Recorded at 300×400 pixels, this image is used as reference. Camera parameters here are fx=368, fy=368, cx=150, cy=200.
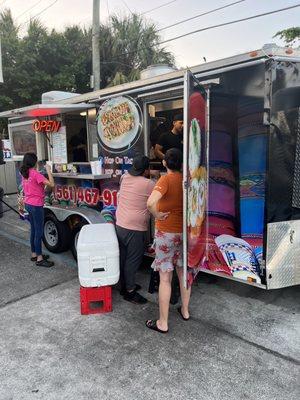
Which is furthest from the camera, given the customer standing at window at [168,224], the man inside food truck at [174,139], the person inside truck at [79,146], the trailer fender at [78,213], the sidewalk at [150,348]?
the person inside truck at [79,146]

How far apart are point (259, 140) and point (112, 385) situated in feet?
8.25

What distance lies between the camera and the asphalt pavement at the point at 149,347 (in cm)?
267

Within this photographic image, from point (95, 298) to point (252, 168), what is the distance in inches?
82.3

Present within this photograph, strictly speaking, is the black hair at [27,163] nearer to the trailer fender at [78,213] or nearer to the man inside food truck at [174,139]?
the trailer fender at [78,213]

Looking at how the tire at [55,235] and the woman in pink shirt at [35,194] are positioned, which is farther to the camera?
the tire at [55,235]

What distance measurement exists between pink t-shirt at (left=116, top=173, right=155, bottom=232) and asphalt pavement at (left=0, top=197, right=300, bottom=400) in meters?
0.91

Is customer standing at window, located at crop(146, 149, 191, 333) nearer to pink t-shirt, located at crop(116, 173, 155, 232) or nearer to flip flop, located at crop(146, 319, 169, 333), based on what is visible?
flip flop, located at crop(146, 319, 169, 333)

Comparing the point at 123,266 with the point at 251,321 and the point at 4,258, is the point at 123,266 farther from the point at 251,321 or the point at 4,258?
the point at 4,258

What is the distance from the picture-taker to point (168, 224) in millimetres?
3316

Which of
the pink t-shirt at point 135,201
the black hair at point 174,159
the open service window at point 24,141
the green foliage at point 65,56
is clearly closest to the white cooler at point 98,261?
the pink t-shirt at point 135,201

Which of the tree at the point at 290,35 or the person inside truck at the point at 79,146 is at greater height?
the tree at the point at 290,35

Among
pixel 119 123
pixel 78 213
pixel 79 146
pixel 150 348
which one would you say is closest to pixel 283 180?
pixel 150 348

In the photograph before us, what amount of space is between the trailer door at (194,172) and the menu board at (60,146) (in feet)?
8.60

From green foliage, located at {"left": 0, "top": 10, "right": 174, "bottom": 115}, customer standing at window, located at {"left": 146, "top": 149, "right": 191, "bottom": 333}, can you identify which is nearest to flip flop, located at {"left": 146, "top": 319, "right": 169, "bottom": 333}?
customer standing at window, located at {"left": 146, "top": 149, "right": 191, "bottom": 333}
